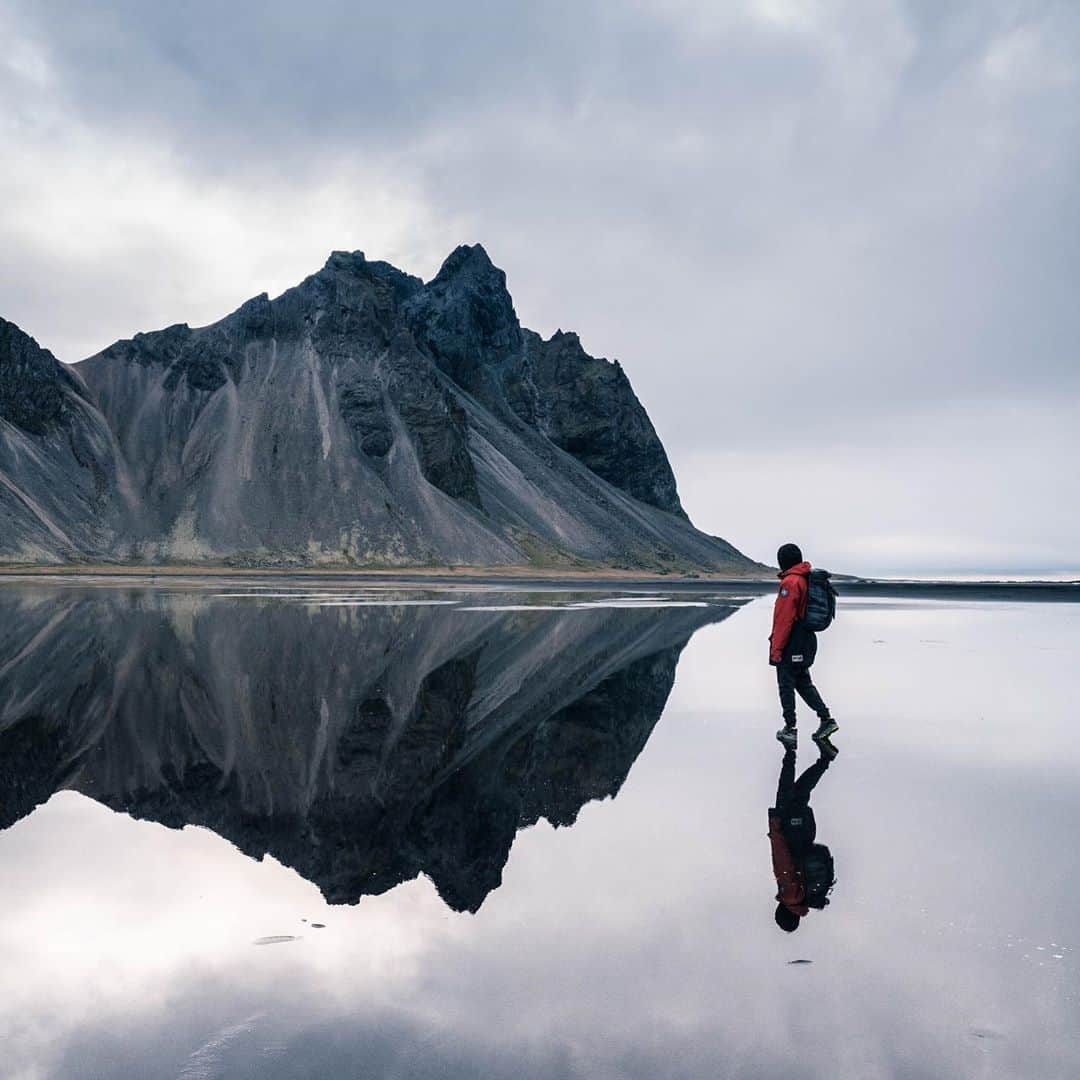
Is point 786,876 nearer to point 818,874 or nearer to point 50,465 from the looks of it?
point 818,874

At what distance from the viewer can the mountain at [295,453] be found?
105 metres

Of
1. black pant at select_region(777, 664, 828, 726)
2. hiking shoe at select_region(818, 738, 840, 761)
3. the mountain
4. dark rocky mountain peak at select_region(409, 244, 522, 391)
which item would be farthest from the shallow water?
dark rocky mountain peak at select_region(409, 244, 522, 391)

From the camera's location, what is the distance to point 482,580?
8419 centimetres

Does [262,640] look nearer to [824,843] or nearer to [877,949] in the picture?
[824,843]

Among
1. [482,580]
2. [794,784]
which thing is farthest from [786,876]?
[482,580]

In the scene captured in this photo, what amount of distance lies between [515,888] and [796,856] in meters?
2.05

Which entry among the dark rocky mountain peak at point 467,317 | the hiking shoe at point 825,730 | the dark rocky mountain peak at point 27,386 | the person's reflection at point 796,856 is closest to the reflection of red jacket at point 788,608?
the hiking shoe at point 825,730

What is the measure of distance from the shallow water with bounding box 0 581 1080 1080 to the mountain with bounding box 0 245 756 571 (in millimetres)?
90539

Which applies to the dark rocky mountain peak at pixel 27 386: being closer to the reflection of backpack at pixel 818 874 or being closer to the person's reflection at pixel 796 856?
the person's reflection at pixel 796 856

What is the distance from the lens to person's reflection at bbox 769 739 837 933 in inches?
232

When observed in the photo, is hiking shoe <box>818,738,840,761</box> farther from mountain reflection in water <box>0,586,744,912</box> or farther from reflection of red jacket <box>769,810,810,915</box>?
reflection of red jacket <box>769,810,810,915</box>

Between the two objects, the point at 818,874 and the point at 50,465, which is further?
the point at 50,465

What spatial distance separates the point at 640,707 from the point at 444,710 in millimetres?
2745

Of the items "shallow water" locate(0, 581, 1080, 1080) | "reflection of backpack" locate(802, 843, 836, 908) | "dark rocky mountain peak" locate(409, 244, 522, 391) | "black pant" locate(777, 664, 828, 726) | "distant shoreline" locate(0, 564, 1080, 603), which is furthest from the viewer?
"dark rocky mountain peak" locate(409, 244, 522, 391)
